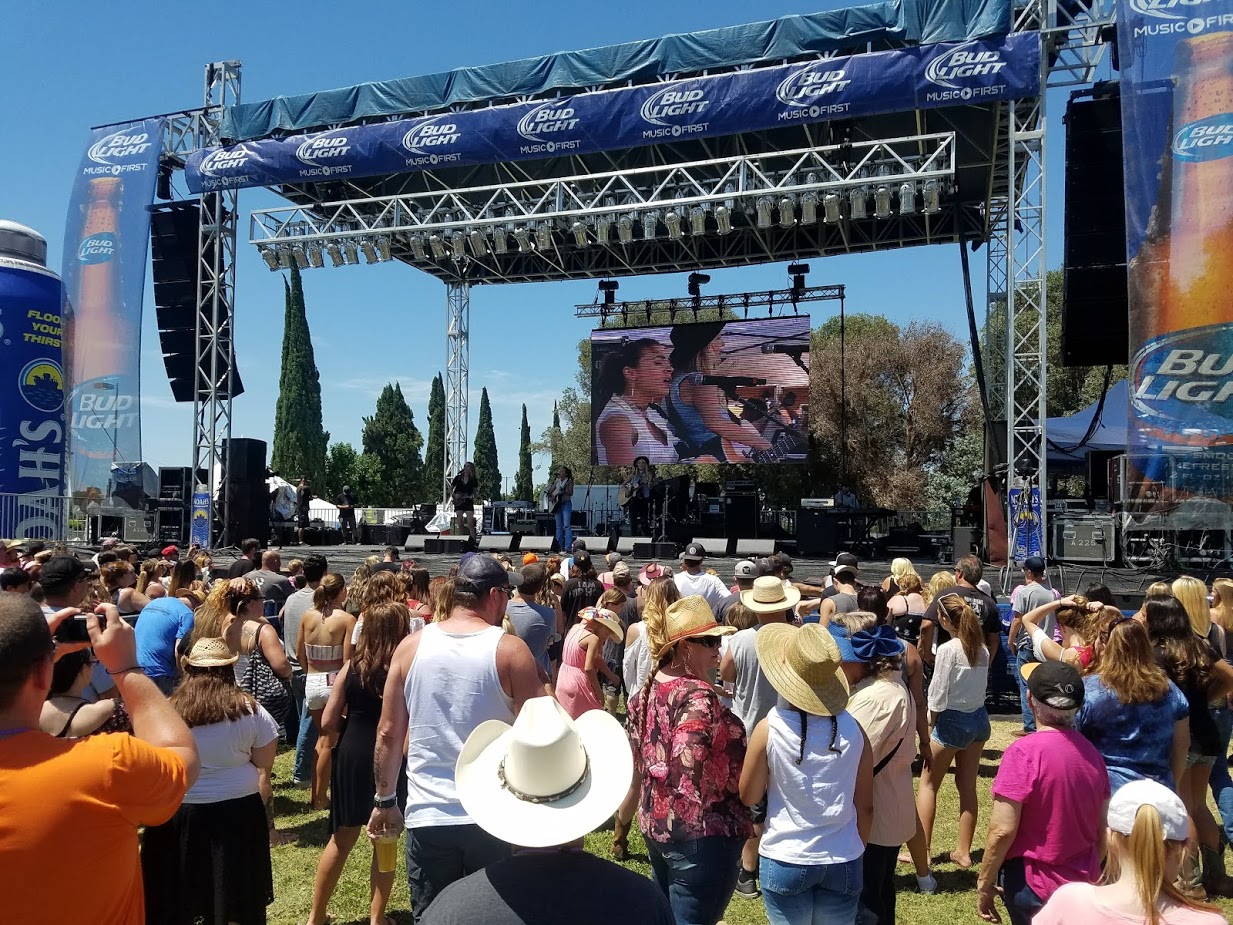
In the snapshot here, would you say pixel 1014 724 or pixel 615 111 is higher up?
pixel 615 111

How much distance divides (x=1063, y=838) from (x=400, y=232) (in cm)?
1484

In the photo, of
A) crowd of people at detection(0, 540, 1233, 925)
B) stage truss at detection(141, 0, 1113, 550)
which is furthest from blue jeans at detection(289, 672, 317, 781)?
stage truss at detection(141, 0, 1113, 550)

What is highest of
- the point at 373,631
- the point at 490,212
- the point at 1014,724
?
the point at 490,212

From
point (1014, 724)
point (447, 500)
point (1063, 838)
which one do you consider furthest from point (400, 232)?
point (1063, 838)

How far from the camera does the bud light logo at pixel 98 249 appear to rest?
1589cm

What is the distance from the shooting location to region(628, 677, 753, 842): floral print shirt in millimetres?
2707

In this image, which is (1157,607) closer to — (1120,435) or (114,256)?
(1120,435)

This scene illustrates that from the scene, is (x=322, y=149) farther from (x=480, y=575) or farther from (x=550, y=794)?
(x=550, y=794)

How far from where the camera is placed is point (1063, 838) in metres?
2.73

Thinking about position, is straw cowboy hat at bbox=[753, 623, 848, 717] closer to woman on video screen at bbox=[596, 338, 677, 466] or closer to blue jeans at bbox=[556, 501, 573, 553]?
blue jeans at bbox=[556, 501, 573, 553]

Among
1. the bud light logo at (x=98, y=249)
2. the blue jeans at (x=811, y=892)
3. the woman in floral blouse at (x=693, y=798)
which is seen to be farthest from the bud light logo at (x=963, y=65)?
the bud light logo at (x=98, y=249)

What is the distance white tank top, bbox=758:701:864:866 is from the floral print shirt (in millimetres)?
112

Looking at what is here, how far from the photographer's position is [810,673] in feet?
8.70

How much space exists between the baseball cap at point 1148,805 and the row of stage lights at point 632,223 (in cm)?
1224
